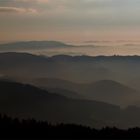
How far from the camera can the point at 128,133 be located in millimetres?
76188

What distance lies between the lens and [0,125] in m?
74.2

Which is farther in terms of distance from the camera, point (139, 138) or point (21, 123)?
point (21, 123)

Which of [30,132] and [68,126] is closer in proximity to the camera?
[30,132]

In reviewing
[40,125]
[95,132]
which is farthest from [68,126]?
[95,132]

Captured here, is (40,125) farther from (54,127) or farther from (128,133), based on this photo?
(128,133)

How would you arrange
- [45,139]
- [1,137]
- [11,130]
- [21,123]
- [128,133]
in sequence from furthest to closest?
[21,123] → [128,133] → [11,130] → [45,139] → [1,137]

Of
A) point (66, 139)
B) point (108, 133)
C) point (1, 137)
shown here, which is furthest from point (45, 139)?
point (108, 133)

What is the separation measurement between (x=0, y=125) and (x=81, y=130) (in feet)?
46.6

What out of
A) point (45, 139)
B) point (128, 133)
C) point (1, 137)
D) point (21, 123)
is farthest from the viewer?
point (21, 123)

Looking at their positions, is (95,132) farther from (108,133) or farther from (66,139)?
(66,139)

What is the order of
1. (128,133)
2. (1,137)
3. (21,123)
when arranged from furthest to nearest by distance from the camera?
(21,123)
(128,133)
(1,137)

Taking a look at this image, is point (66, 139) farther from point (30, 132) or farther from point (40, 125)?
point (40, 125)

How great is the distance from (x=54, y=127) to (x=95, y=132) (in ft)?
30.8

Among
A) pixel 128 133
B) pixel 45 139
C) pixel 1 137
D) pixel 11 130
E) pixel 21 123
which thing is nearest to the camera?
pixel 1 137
